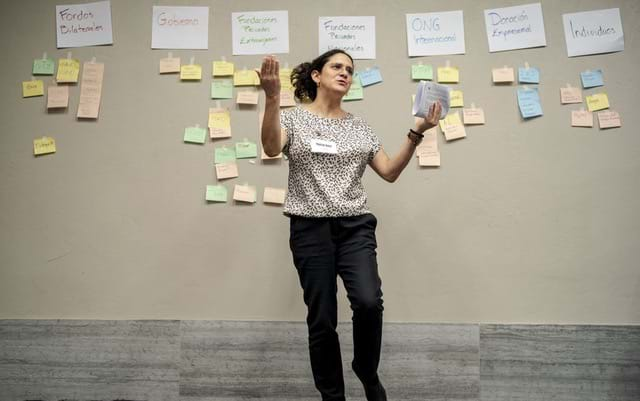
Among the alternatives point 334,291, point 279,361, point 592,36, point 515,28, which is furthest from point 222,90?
point 592,36

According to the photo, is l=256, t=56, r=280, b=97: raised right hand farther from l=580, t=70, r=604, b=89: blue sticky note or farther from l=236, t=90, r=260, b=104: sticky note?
l=580, t=70, r=604, b=89: blue sticky note

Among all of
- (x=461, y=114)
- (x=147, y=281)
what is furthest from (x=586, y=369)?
(x=147, y=281)

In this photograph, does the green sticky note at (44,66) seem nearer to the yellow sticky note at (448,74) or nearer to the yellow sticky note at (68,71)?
the yellow sticky note at (68,71)

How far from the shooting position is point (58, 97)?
2.44 m

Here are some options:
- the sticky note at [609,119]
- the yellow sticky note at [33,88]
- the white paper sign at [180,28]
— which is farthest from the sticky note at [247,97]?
the sticky note at [609,119]

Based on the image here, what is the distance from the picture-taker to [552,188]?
2354 millimetres

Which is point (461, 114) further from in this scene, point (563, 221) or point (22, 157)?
point (22, 157)

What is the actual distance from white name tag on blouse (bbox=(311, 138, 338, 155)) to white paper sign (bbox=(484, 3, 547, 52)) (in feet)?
3.28

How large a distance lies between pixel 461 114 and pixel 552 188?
51 centimetres

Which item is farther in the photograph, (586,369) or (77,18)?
(77,18)

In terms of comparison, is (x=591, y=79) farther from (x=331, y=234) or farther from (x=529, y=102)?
(x=331, y=234)

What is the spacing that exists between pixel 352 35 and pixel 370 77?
204 millimetres

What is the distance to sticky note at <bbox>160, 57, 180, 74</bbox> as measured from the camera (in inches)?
95.1

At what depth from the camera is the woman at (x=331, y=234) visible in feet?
5.85
